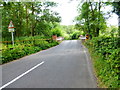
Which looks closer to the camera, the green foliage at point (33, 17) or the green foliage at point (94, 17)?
the green foliage at point (94, 17)

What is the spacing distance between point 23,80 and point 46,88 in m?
1.38

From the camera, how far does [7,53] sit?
992 centimetres

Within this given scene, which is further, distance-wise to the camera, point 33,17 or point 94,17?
point 33,17

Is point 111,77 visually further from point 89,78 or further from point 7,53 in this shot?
point 7,53

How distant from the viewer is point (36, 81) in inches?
204

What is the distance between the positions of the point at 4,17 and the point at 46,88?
21086mm

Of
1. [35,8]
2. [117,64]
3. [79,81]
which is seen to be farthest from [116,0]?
[35,8]

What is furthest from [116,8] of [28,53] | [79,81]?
[28,53]

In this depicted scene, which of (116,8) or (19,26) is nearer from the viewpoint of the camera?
(116,8)

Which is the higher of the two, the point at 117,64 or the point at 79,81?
the point at 117,64

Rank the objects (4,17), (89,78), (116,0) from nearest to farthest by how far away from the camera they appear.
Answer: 1. (89,78)
2. (116,0)
3. (4,17)

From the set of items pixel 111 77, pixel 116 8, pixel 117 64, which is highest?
pixel 116 8

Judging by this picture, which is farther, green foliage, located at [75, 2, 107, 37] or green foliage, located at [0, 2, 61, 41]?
green foliage, located at [0, 2, 61, 41]

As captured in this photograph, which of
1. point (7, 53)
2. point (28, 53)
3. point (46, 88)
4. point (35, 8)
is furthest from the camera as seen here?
point (35, 8)
